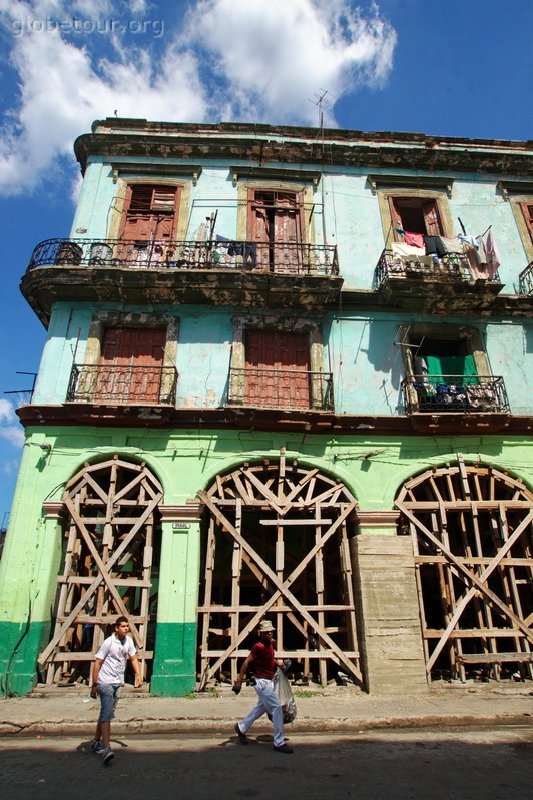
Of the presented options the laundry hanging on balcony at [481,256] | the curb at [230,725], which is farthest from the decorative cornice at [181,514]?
the laundry hanging on balcony at [481,256]

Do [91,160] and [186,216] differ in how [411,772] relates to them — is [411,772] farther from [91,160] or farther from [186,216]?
[91,160]

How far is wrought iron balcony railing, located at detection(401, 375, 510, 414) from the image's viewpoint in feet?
34.8

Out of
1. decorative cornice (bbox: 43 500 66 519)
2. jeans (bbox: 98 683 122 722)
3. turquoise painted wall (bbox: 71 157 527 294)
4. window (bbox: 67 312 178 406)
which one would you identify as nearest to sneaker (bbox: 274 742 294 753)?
jeans (bbox: 98 683 122 722)

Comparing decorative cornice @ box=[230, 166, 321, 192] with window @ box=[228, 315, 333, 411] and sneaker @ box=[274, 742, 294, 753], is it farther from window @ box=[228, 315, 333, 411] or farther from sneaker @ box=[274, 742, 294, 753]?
sneaker @ box=[274, 742, 294, 753]

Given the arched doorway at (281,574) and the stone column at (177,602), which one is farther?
the arched doorway at (281,574)

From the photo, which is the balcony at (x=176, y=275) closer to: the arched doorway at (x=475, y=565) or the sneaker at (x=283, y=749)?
the arched doorway at (x=475, y=565)

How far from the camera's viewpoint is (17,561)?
9086mm

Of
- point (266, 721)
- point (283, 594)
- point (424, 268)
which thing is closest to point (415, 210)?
point (424, 268)

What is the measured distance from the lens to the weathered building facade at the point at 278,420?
899cm

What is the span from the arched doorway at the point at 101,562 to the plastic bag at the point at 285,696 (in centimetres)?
381

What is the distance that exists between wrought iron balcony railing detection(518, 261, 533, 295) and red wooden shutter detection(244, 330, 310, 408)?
5.91 meters

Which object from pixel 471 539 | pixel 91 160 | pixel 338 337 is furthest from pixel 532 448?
pixel 91 160

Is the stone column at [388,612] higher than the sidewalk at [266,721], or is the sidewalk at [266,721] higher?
the stone column at [388,612]

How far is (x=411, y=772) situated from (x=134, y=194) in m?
13.8
